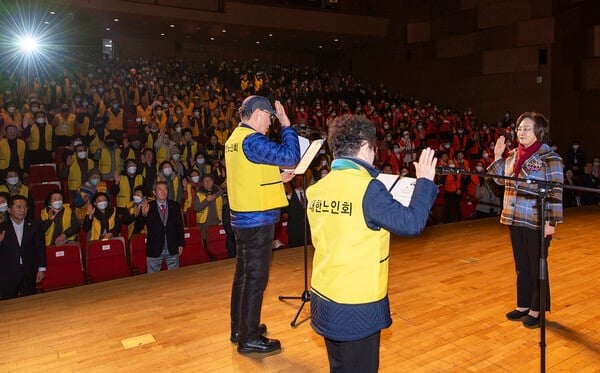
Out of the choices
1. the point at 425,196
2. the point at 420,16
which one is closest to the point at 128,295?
the point at 425,196

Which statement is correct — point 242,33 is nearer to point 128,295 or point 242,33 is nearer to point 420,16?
point 420,16

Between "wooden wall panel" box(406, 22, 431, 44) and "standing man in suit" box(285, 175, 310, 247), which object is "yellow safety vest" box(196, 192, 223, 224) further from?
"wooden wall panel" box(406, 22, 431, 44)

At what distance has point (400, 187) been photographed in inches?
78.1

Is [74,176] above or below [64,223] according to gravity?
above

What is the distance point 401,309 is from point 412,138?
31.2ft

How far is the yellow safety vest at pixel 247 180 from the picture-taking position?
2.87m

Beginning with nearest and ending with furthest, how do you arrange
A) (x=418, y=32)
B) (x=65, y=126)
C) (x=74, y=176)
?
(x=74, y=176) < (x=65, y=126) < (x=418, y=32)

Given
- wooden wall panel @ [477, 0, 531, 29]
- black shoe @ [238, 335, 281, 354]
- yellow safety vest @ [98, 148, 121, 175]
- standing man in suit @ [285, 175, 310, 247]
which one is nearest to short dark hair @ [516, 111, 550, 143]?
black shoe @ [238, 335, 281, 354]

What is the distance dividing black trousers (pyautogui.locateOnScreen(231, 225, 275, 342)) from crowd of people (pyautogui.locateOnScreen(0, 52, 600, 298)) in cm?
87

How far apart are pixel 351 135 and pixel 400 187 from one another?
31 centimetres

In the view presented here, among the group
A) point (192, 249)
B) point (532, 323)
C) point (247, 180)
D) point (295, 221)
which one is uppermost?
point (247, 180)

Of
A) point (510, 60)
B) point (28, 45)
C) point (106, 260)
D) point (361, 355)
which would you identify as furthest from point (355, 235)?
point (28, 45)

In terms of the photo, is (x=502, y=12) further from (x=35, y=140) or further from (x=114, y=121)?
(x=35, y=140)

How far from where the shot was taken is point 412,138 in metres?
12.8
